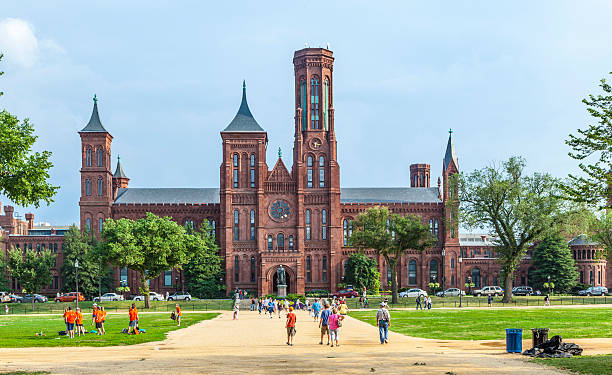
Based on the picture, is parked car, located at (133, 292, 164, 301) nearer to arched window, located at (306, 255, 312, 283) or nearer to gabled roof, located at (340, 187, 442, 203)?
arched window, located at (306, 255, 312, 283)

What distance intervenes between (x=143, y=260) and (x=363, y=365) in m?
55.9

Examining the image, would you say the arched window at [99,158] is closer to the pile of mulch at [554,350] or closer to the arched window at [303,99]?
the arched window at [303,99]

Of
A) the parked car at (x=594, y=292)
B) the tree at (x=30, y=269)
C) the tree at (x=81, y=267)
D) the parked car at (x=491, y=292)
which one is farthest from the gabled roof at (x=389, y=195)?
the tree at (x=30, y=269)

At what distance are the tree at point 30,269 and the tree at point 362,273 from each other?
3996cm

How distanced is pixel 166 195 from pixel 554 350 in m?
94.6

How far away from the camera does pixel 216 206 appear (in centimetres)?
11075

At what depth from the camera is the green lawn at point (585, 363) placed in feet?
76.1

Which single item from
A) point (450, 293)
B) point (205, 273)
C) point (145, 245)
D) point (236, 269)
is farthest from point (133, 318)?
point (450, 293)

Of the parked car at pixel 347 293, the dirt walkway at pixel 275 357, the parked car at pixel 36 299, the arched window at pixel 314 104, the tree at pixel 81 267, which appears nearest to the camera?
the dirt walkway at pixel 275 357

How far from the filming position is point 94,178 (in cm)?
10988

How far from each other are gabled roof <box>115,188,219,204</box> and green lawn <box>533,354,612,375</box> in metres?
93.3

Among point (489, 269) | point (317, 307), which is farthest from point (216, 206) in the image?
point (317, 307)

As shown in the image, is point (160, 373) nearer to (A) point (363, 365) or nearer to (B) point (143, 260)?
(A) point (363, 365)

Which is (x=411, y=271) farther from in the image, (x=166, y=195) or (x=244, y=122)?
(x=166, y=195)
